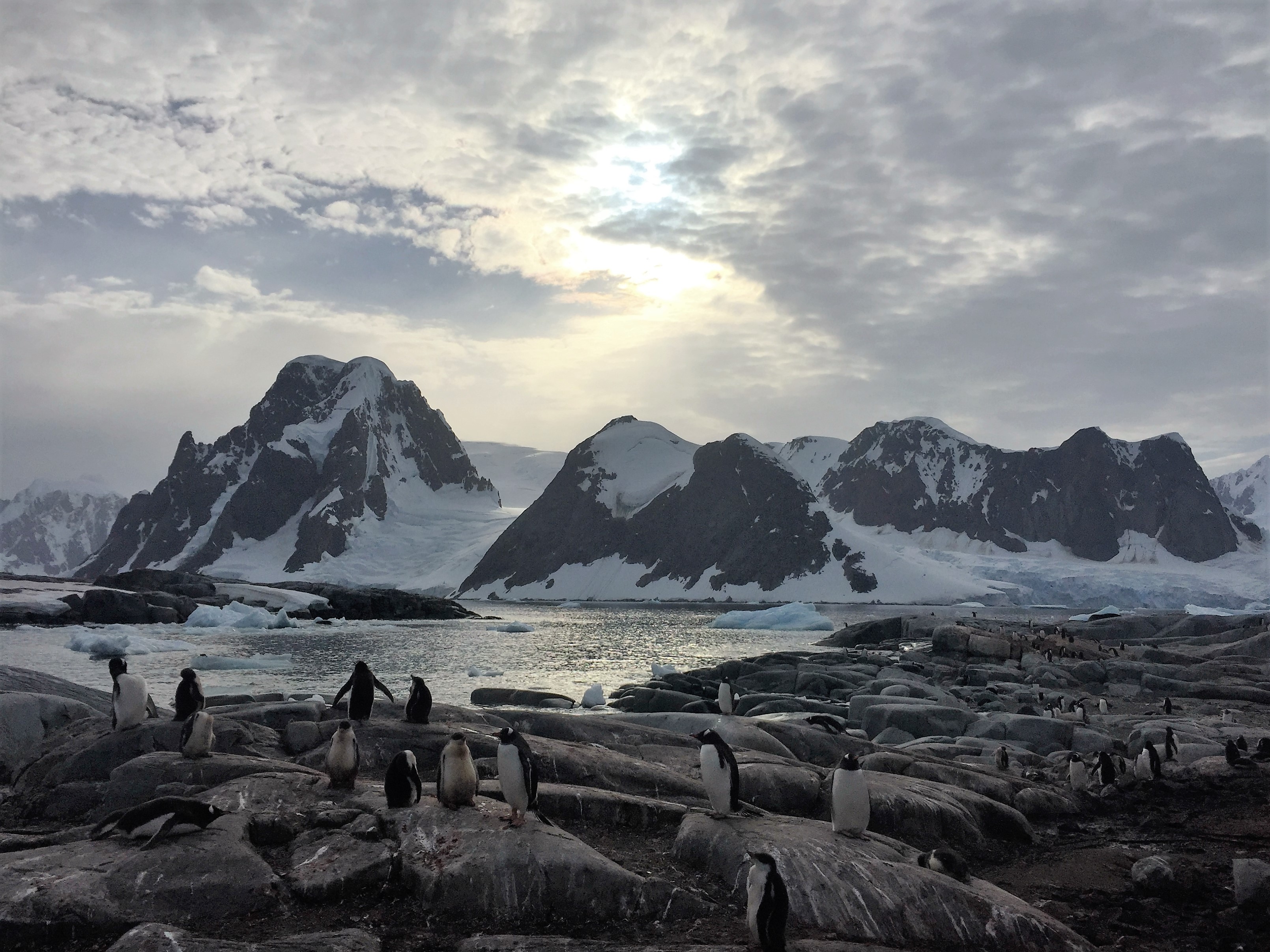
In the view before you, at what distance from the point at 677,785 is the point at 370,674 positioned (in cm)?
582

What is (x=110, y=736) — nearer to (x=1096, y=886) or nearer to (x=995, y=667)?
(x=1096, y=886)

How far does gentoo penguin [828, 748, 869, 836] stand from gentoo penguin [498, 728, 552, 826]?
8.15 ft

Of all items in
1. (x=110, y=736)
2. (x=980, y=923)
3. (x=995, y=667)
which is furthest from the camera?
(x=995, y=667)

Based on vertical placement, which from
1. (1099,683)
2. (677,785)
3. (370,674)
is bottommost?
(1099,683)

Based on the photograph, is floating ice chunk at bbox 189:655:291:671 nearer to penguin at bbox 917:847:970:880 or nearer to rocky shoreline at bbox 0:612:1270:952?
rocky shoreline at bbox 0:612:1270:952

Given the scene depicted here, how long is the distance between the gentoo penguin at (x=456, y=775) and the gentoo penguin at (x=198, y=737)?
427 centimetres

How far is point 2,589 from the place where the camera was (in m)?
97.9

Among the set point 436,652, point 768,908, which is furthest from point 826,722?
point 436,652

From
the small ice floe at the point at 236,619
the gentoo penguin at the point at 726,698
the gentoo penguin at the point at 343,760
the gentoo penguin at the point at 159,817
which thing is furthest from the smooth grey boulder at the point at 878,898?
the small ice floe at the point at 236,619

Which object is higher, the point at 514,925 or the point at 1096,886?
the point at 514,925

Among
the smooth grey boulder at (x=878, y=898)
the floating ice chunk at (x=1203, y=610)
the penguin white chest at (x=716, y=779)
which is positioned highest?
the penguin white chest at (x=716, y=779)

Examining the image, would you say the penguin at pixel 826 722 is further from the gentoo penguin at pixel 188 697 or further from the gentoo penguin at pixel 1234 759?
the gentoo penguin at pixel 188 697

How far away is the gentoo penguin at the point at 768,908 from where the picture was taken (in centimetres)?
860

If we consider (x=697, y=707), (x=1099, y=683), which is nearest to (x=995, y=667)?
(x=1099, y=683)
